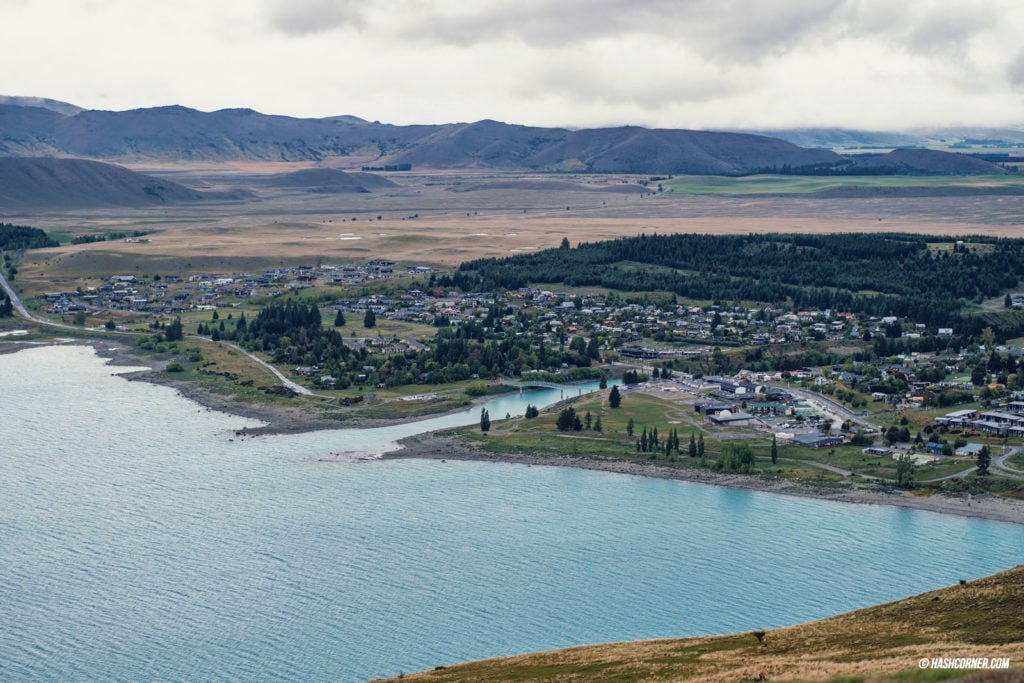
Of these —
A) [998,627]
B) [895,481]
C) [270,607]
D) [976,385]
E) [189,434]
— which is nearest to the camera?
[998,627]

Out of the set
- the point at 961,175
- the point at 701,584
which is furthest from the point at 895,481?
the point at 961,175

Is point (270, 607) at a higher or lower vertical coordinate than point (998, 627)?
lower

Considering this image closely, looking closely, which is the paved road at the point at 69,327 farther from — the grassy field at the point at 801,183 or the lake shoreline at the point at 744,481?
the grassy field at the point at 801,183

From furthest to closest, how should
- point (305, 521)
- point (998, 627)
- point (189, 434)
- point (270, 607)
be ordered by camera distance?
point (189, 434) < point (305, 521) < point (270, 607) < point (998, 627)

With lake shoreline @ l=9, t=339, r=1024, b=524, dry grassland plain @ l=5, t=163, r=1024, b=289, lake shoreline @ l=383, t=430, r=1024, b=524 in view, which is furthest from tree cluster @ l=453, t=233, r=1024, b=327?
lake shoreline @ l=383, t=430, r=1024, b=524

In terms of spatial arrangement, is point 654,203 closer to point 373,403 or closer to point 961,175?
point 961,175

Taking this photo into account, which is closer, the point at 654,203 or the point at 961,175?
the point at 654,203

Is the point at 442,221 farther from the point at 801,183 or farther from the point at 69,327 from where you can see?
the point at 69,327
